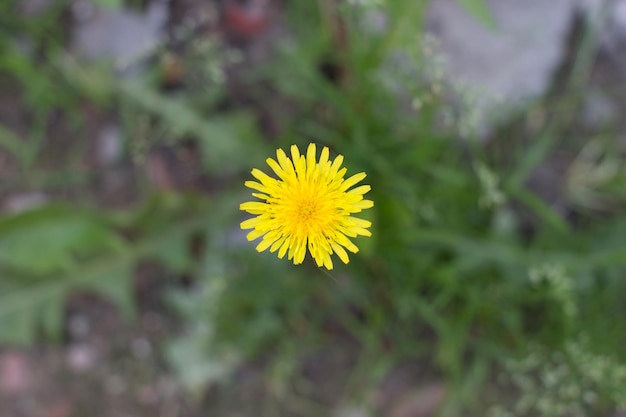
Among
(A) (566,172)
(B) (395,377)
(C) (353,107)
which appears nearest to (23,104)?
(C) (353,107)

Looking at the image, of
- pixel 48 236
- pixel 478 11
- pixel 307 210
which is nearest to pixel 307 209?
pixel 307 210

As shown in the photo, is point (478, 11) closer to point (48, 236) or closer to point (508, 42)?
point (508, 42)

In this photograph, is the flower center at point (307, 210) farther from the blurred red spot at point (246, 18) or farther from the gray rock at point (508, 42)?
the blurred red spot at point (246, 18)

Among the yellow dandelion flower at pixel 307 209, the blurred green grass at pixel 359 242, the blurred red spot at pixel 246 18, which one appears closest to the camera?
the yellow dandelion flower at pixel 307 209

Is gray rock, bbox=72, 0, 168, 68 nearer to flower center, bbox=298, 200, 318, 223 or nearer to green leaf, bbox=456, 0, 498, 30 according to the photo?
green leaf, bbox=456, 0, 498, 30

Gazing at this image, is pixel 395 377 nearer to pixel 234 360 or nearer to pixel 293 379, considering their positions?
pixel 293 379

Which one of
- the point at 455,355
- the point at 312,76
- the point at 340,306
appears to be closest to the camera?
the point at 312,76

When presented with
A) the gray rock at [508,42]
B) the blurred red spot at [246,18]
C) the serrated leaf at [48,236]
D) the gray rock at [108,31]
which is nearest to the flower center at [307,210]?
the serrated leaf at [48,236]
